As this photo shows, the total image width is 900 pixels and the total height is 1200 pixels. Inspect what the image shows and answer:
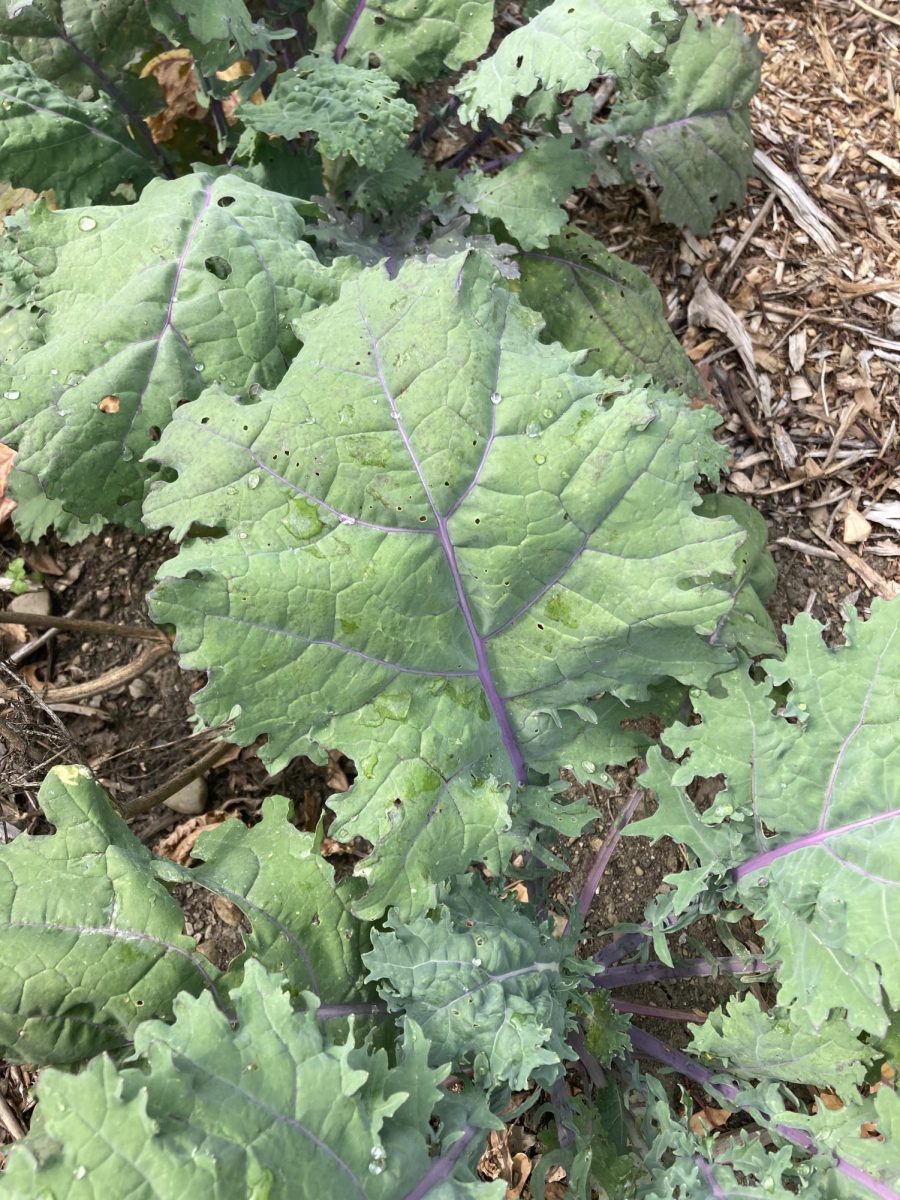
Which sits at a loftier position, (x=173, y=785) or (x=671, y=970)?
(x=173, y=785)

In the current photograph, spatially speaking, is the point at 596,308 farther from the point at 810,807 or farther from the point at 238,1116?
the point at 238,1116

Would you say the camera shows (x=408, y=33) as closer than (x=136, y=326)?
No

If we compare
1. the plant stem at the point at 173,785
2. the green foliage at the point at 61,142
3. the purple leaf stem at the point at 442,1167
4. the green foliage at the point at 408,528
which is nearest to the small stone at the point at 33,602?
the plant stem at the point at 173,785

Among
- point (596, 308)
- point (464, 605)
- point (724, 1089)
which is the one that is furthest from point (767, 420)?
point (724, 1089)

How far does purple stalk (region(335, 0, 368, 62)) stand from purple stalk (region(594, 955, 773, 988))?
7.31 feet

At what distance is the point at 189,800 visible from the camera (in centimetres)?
245

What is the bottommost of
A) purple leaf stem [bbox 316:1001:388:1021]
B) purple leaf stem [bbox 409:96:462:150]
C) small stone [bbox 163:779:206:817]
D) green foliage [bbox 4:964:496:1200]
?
small stone [bbox 163:779:206:817]

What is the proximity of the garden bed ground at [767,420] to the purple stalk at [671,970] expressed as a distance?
0.82ft

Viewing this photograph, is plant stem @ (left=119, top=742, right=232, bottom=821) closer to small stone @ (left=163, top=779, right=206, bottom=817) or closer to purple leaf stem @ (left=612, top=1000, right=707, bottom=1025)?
small stone @ (left=163, top=779, right=206, bottom=817)

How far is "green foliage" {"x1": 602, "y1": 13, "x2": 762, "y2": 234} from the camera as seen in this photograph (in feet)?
8.44

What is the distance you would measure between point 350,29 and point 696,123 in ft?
3.17

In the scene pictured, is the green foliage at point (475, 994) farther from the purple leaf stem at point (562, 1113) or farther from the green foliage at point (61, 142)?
the green foliage at point (61, 142)

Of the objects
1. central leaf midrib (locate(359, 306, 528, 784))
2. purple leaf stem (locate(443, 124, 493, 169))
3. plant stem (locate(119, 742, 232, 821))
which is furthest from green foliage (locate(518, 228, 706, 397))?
plant stem (locate(119, 742, 232, 821))

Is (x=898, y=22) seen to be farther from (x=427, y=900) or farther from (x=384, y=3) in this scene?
(x=427, y=900)
